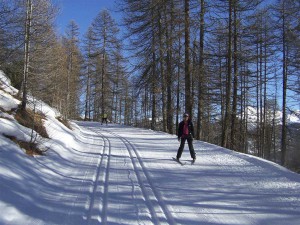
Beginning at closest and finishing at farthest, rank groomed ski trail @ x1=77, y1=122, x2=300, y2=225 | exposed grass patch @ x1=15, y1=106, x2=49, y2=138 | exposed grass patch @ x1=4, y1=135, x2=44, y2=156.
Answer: groomed ski trail @ x1=77, y1=122, x2=300, y2=225, exposed grass patch @ x1=4, y1=135, x2=44, y2=156, exposed grass patch @ x1=15, y1=106, x2=49, y2=138

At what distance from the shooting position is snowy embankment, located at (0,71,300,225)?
4617mm

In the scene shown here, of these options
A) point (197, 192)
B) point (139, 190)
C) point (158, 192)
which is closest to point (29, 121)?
point (139, 190)

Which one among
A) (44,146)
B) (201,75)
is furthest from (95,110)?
(44,146)

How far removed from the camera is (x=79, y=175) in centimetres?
729

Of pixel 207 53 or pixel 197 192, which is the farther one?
pixel 207 53

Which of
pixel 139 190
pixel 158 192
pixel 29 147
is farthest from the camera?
pixel 29 147

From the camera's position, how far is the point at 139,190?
5961mm

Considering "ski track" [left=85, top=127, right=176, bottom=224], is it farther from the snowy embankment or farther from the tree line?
the tree line

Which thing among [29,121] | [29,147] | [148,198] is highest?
[29,121]

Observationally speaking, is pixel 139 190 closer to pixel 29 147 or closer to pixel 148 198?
pixel 148 198

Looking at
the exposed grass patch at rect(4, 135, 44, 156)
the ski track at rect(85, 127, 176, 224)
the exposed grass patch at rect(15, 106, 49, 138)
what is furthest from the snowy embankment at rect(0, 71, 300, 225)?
the exposed grass patch at rect(15, 106, 49, 138)

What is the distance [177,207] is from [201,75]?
12.2m

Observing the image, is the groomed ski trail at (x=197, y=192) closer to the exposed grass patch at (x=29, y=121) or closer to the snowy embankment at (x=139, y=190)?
the snowy embankment at (x=139, y=190)

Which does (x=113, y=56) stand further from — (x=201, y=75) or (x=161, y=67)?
(x=201, y=75)
